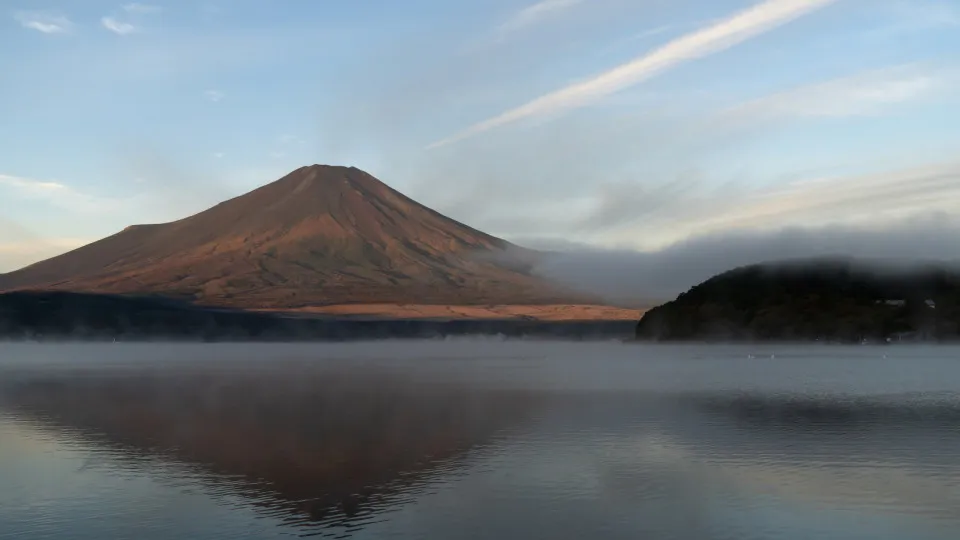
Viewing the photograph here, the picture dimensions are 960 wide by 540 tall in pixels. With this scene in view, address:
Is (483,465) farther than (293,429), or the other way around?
(293,429)

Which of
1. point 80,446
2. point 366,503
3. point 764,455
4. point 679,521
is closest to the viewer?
point 679,521

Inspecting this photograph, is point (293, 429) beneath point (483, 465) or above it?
above

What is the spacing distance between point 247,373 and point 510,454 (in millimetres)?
68944

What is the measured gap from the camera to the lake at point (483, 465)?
25109 millimetres

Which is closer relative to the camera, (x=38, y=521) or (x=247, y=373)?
(x=38, y=521)

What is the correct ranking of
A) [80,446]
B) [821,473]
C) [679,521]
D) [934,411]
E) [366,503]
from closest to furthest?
[679,521] → [366,503] → [821,473] → [80,446] → [934,411]

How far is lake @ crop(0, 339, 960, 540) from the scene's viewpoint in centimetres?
2511

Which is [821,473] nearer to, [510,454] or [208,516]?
[510,454]

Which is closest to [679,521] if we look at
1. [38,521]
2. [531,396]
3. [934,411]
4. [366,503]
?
[366,503]

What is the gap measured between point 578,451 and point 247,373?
69.5m

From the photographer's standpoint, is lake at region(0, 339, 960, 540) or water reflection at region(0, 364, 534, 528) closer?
lake at region(0, 339, 960, 540)

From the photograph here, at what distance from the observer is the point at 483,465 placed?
113 feet

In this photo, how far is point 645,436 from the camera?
42.3 meters

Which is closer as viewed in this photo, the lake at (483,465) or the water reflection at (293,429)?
the lake at (483,465)
